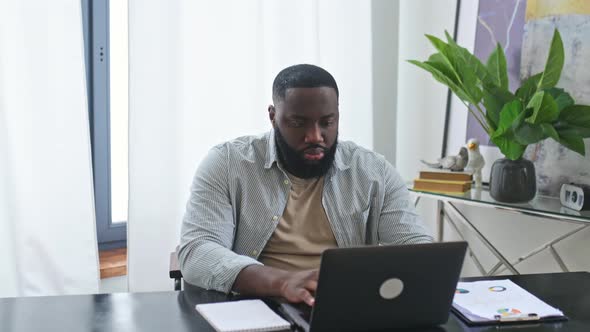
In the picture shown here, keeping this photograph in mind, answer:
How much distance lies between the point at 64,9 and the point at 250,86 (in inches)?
32.0

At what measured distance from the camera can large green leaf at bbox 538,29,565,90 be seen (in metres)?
2.33

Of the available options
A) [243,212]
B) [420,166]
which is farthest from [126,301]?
[420,166]

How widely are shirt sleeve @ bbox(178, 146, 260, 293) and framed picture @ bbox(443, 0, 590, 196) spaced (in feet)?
4.50

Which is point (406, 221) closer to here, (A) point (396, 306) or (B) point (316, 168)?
(B) point (316, 168)

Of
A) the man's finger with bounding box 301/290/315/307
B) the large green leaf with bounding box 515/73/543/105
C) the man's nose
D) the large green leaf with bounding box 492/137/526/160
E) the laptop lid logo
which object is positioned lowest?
the man's finger with bounding box 301/290/315/307

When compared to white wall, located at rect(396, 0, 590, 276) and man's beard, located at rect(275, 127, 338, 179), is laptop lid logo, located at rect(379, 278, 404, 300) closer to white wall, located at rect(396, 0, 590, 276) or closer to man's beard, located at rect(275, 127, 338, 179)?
man's beard, located at rect(275, 127, 338, 179)

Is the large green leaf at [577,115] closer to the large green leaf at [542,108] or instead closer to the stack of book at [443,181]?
the large green leaf at [542,108]

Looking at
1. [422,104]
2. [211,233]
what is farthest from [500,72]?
[211,233]

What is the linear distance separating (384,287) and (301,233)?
2.45ft

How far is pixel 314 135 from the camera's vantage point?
6.02 ft

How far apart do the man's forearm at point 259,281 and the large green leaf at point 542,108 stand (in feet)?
3.99

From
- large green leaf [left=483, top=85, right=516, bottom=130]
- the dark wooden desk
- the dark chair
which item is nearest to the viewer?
the dark wooden desk

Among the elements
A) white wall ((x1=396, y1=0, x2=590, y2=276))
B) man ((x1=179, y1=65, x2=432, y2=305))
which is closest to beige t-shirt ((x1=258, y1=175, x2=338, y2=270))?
man ((x1=179, y1=65, x2=432, y2=305))

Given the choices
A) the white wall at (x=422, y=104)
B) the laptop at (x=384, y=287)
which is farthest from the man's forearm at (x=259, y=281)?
the white wall at (x=422, y=104)
